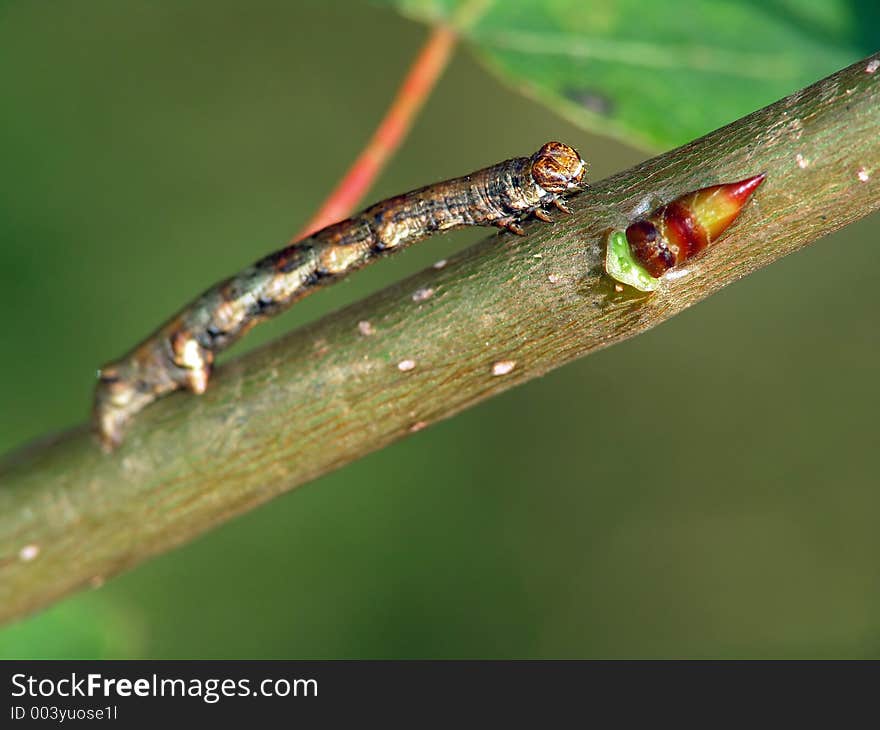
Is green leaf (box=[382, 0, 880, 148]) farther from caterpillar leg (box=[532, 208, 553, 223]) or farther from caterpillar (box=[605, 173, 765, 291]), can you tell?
caterpillar (box=[605, 173, 765, 291])

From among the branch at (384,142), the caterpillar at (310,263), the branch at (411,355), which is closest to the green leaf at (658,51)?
the branch at (384,142)

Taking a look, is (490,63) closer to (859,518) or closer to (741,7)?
(741,7)

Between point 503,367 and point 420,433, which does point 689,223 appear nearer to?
point 503,367

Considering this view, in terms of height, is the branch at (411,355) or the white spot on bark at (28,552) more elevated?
the branch at (411,355)

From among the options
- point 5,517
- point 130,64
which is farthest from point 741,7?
point 130,64

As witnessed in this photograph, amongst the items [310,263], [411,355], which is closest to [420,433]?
[310,263]

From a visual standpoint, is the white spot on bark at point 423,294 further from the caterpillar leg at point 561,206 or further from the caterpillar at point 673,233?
the caterpillar at point 673,233
